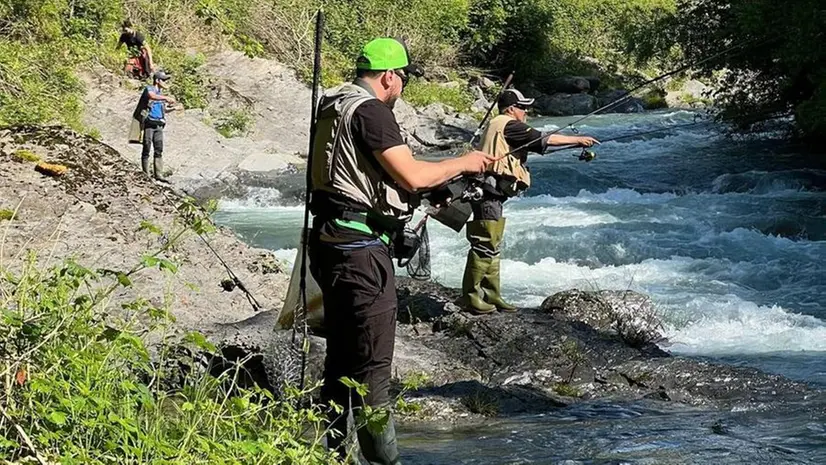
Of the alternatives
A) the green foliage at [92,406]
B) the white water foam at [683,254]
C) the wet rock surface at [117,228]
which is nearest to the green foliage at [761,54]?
the white water foam at [683,254]

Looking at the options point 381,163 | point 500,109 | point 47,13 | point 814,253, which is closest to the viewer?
point 381,163

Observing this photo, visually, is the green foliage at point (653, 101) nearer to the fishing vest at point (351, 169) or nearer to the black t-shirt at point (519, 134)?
the black t-shirt at point (519, 134)

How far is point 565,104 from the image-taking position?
1167 inches

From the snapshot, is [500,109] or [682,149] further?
[682,149]

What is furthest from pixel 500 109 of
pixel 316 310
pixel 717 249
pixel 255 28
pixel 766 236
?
pixel 255 28

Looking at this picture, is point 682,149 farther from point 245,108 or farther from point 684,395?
point 684,395

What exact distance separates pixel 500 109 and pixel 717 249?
6.17m

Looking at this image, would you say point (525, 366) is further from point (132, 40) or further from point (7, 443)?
point (132, 40)

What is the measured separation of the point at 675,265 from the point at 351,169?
8793 millimetres

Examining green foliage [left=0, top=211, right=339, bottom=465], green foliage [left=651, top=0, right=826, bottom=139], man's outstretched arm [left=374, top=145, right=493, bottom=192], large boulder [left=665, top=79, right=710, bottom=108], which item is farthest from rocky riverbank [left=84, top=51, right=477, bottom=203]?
green foliage [left=0, top=211, right=339, bottom=465]

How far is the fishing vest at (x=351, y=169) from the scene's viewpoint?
12.8 feet

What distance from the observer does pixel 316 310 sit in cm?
456

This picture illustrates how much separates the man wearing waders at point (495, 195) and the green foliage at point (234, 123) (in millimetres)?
13207

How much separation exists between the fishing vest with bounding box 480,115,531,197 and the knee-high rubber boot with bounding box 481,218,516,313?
283 mm
